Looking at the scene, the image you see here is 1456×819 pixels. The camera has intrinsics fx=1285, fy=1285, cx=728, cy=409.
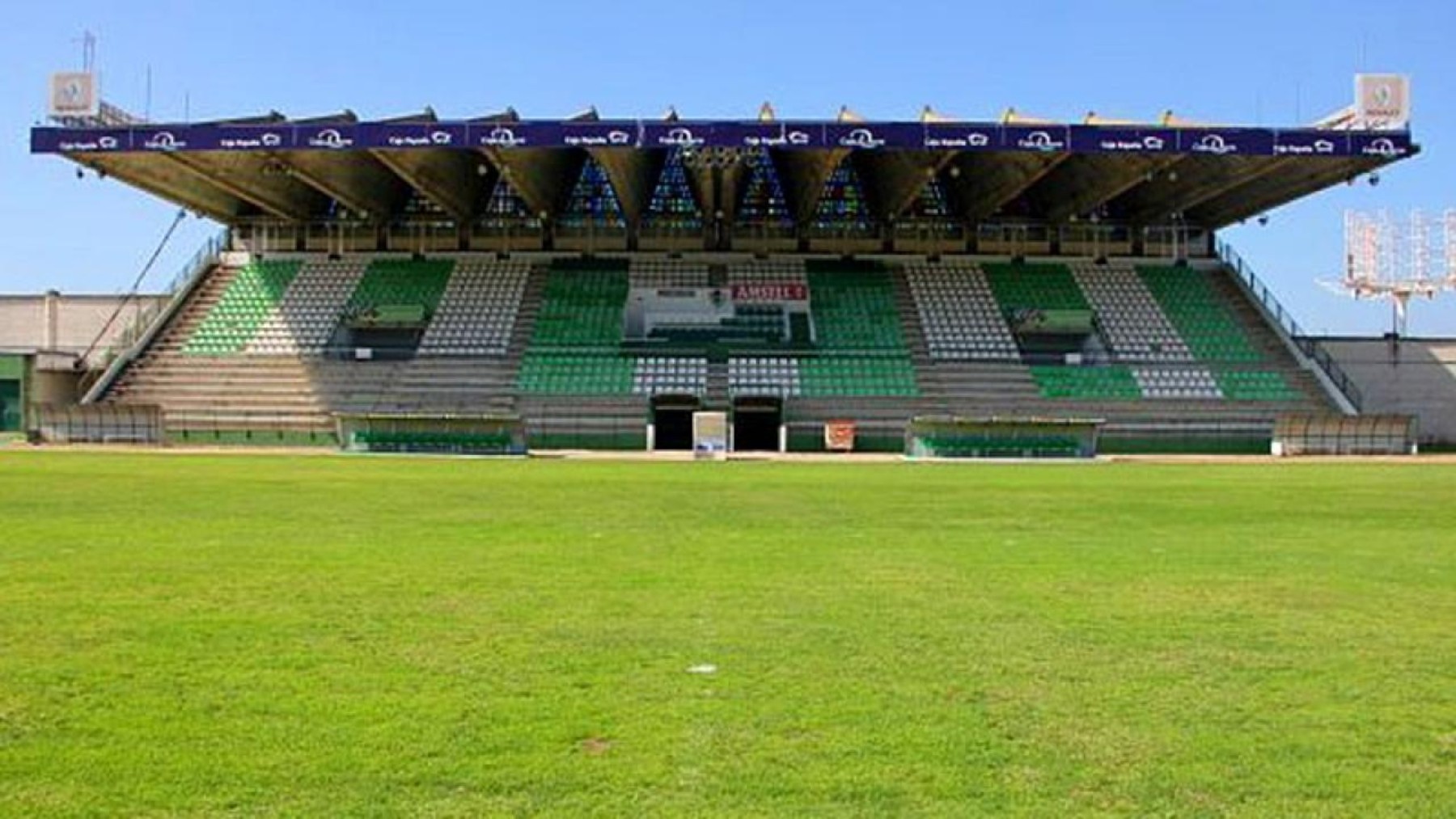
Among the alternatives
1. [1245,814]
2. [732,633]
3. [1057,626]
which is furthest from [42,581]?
[1245,814]

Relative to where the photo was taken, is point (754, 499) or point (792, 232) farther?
point (792, 232)

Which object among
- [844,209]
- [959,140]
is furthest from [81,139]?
[844,209]

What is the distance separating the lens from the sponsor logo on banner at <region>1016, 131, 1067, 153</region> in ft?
128

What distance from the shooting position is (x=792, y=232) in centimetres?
5134

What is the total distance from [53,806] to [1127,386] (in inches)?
1673

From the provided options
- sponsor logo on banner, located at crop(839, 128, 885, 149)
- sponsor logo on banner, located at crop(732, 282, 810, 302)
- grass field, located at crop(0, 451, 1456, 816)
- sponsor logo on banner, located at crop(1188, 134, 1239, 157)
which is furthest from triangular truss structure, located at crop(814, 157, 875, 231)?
grass field, located at crop(0, 451, 1456, 816)

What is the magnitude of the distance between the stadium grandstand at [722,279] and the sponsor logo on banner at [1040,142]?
69 millimetres

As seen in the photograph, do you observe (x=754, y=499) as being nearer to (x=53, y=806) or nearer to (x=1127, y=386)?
(x=53, y=806)

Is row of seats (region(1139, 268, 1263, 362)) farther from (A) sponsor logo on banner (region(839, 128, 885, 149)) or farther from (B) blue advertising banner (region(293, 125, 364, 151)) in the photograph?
(B) blue advertising banner (region(293, 125, 364, 151))

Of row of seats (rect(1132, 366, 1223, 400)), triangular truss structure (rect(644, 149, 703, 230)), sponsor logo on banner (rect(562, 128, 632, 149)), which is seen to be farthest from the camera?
triangular truss structure (rect(644, 149, 703, 230))

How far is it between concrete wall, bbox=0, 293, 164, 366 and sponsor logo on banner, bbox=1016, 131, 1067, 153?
33486 mm

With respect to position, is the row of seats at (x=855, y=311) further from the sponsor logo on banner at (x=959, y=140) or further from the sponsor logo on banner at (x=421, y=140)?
the sponsor logo on banner at (x=421, y=140)

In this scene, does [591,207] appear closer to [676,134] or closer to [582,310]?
[582,310]

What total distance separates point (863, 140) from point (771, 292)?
1071cm
